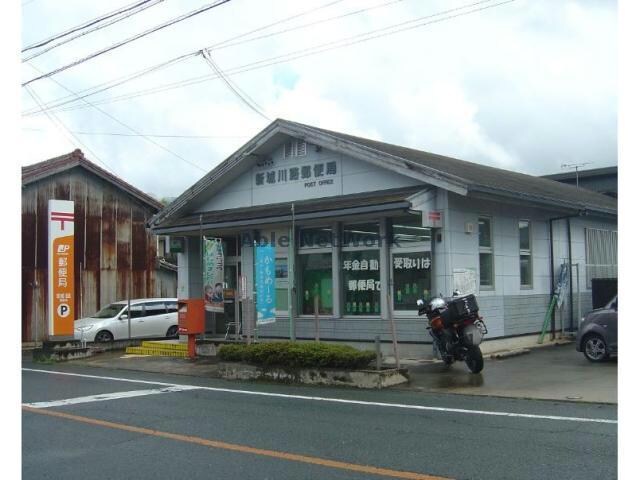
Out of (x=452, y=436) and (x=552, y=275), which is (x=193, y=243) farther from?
(x=452, y=436)

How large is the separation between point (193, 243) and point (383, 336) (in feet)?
23.5

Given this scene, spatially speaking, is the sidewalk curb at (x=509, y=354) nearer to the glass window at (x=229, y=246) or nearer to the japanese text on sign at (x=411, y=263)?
the japanese text on sign at (x=411, y=263)

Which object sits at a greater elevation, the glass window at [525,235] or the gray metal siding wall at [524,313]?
the glass window at [525,235]

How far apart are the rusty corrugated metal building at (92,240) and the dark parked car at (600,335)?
53.6ft

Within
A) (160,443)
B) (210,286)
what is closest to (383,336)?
(210,286)

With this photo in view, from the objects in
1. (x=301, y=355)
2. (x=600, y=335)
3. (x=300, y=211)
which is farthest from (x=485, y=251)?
(x=301, y=355)

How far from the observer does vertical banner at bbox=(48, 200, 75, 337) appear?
18.2m

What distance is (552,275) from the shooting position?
58.5ft

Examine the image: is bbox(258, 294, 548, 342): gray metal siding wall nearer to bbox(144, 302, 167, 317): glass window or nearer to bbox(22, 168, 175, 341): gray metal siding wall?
bbox(144, 302, 167, 317): glass window

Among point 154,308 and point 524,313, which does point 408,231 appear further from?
point 154,308

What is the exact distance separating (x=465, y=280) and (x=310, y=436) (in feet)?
26.8

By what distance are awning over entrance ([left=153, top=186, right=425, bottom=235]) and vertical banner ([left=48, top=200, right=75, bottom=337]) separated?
94.6 inches

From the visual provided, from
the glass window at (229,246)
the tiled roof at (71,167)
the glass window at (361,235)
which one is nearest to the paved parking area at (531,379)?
the glass window at (361,235)

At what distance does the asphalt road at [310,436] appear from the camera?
6281 millimetres
